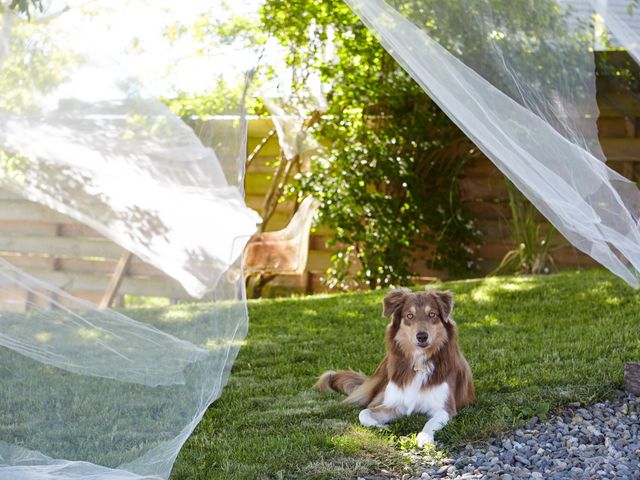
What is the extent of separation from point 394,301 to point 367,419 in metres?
0.53

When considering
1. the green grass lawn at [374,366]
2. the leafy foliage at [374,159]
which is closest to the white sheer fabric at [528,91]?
the green grass lawn at [374,366]

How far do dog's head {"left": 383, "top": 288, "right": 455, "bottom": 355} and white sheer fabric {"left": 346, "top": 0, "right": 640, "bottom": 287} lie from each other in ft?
2.54

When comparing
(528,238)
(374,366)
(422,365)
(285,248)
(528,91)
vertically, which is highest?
(528,91)

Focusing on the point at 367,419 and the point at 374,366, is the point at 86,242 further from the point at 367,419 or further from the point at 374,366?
the point at 374,366

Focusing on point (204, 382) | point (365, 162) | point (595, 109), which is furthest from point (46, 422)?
point (365, 162)

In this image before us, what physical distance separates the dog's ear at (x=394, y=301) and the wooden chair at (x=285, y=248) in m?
4.35

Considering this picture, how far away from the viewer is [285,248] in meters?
8.59

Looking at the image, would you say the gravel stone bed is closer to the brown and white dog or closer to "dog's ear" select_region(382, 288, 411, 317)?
the brown and white dog

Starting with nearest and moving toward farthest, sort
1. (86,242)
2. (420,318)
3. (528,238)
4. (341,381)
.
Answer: (86,242), (420,318), (341,381), (528,238)

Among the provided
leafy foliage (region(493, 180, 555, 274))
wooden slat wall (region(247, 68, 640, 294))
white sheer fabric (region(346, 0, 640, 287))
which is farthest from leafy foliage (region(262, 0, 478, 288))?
white sheer fabric (region(346, 0, 640, 287))

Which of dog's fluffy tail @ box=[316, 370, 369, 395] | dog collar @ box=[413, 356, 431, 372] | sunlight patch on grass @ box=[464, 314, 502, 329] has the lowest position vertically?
sunlight patch on grass @ box=[464, 314, 502, 329]

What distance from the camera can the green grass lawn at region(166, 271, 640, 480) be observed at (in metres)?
3.67

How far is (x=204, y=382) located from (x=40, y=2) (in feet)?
4.93

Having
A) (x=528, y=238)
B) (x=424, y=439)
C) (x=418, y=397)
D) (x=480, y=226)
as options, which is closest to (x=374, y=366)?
(x=418, y=397)
